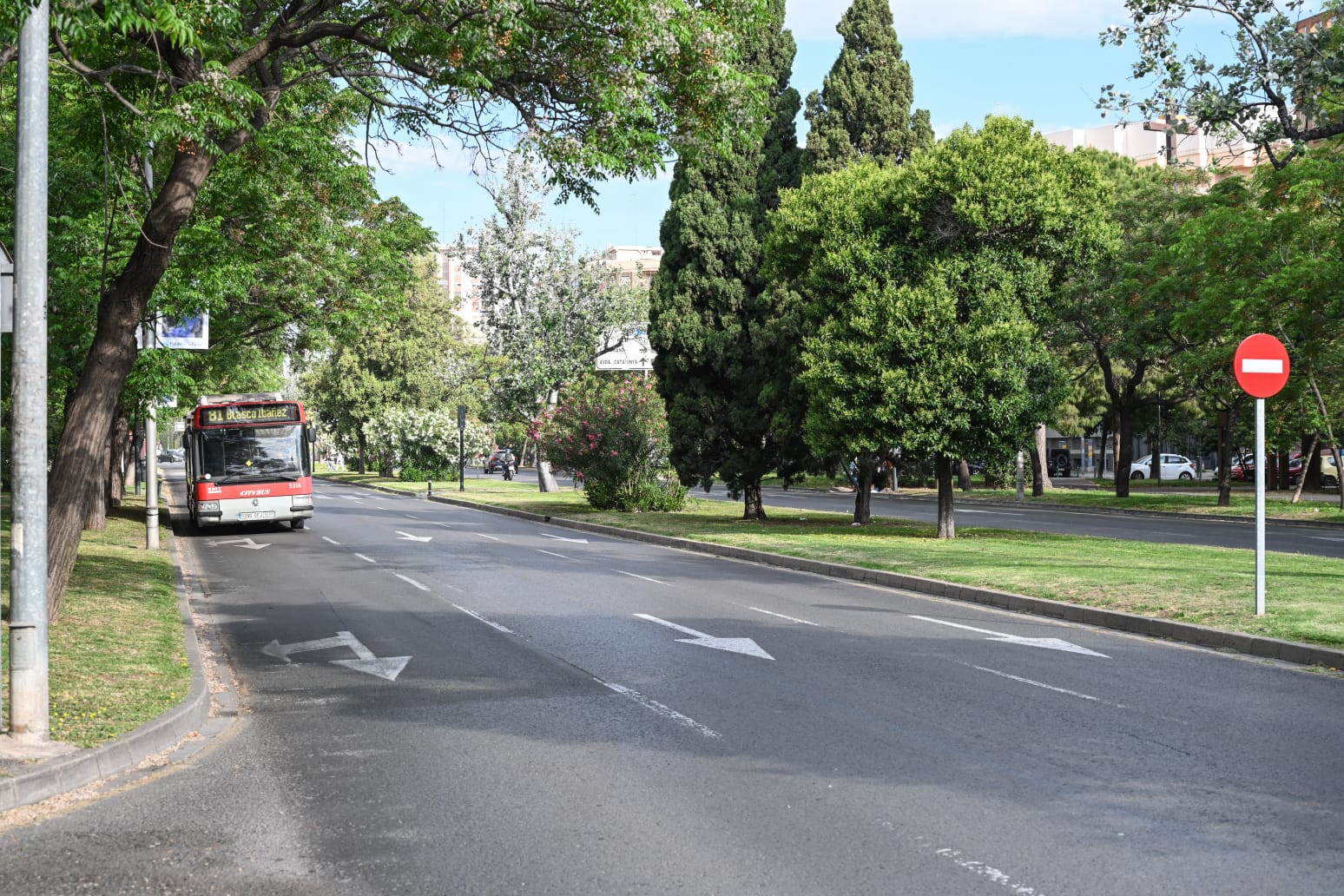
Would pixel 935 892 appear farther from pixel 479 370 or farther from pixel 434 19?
pixel 479 370

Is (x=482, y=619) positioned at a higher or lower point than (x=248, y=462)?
lower

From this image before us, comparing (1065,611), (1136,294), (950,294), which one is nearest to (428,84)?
(1065,611)

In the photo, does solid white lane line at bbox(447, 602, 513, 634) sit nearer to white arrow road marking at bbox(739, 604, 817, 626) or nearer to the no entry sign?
white arrow road marking at bbox(739, 604, 817, 626)

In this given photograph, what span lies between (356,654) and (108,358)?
389 centimetres

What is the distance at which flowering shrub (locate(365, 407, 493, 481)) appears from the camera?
58906mm

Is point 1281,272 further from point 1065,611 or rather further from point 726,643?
point 726,643

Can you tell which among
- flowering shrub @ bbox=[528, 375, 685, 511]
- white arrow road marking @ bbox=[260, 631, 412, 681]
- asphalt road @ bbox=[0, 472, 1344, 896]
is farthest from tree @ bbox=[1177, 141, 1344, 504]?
white arrow road marking @ bbox=[260, 631, 412, 681]

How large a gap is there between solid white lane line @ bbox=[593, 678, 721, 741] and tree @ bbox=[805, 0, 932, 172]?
22388 mm

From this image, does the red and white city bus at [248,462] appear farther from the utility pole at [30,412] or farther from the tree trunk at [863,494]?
the utility pole at [30,412]

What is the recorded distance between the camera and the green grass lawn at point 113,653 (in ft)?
25.1

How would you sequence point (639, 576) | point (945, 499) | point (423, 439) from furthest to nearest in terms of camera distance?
point (423, 439) → point (945, 499) → point (639, 576)

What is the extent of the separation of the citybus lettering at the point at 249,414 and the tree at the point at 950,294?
12.7 metres

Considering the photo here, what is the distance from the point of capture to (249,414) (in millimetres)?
28156

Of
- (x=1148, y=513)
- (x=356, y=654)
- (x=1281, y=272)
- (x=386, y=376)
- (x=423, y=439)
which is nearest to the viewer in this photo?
(x=356, y=654)
